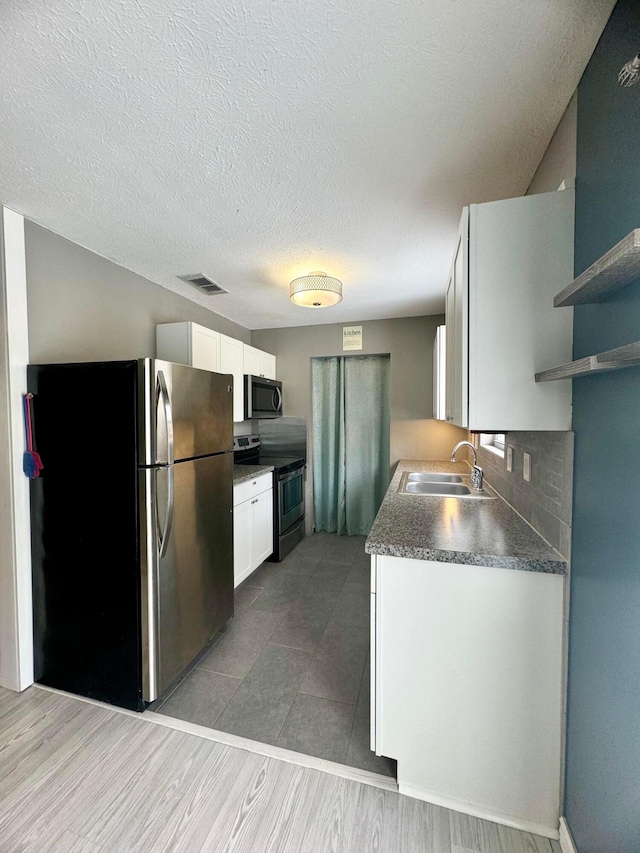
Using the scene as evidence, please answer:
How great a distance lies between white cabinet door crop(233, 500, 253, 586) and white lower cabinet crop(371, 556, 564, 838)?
1.60 metres

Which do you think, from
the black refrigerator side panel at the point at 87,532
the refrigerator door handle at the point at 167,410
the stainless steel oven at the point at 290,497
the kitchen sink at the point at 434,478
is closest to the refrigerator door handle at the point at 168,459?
the refrigerator door handle at the point at 167,410

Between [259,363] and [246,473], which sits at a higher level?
[259,363]

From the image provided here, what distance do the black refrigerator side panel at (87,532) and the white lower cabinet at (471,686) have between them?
1188 millimetres

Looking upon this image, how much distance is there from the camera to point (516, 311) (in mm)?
1185

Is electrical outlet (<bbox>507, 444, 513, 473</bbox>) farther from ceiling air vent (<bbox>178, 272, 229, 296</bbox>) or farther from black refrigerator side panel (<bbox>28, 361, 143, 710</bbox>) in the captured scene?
ceiling air vent (<bbox>178, 272, 229, 296</bbox>)

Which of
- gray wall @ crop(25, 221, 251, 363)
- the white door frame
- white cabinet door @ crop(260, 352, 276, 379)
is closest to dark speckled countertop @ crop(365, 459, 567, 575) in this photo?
the white door frame

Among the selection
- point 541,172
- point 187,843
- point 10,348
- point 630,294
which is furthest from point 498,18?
point 187,843

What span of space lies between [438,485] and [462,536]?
4.38 ft

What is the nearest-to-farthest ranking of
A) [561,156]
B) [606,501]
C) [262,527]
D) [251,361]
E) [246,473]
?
[606,501] < [561,156] < [246,473] < [262,527] < [251,361]

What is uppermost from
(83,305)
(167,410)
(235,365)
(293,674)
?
(83,305)

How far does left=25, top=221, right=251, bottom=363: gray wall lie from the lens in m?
1.82

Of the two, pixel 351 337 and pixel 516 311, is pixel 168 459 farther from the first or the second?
pixel 351 337

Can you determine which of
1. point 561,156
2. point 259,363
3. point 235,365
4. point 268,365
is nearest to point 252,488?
point 235,365

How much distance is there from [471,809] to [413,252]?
267 centimetres
